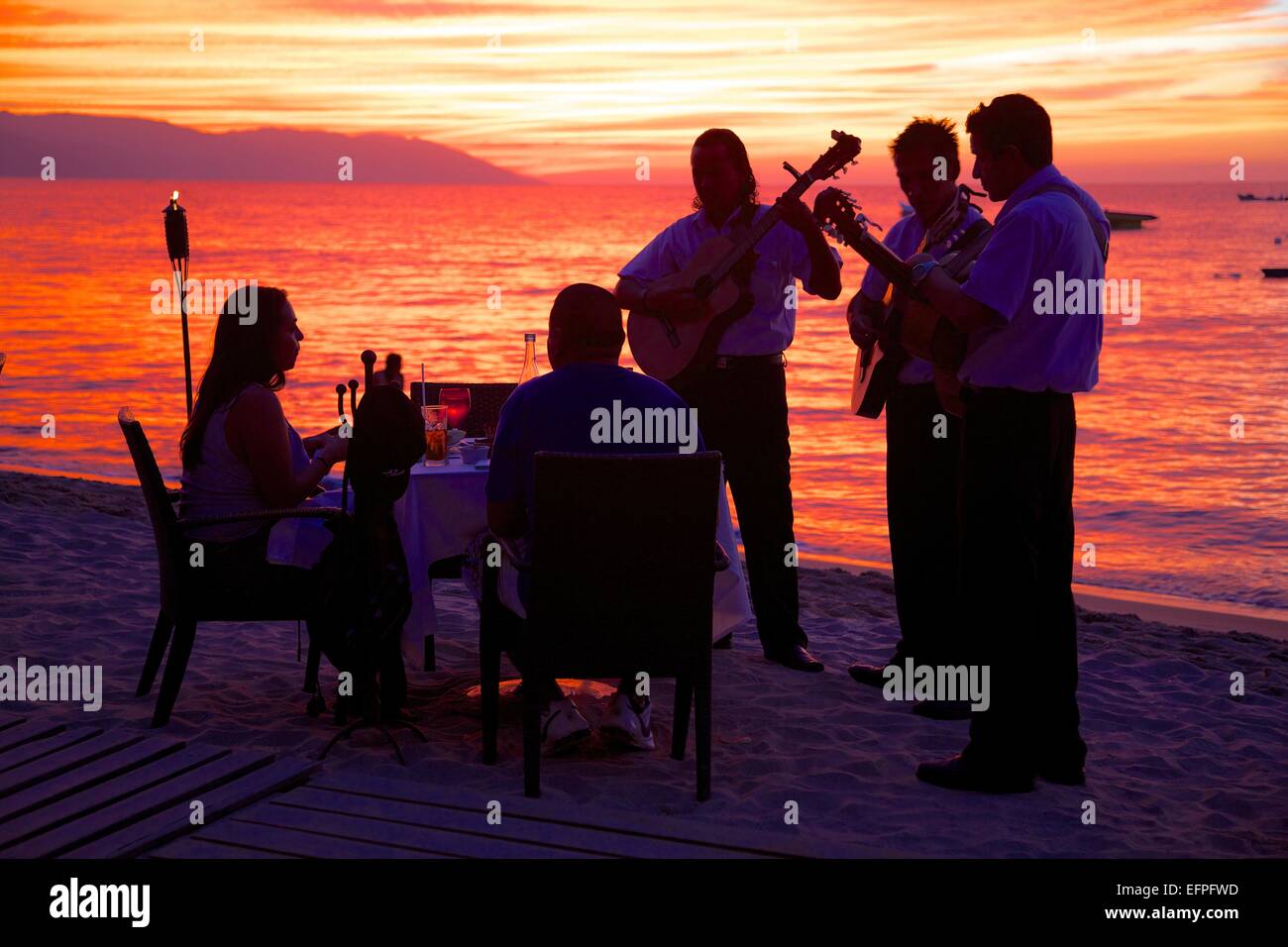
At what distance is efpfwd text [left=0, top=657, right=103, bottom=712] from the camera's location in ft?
16.2

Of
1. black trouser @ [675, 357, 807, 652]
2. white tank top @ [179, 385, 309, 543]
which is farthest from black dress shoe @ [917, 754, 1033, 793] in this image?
white tank top @ [179, 385, 309, 543]

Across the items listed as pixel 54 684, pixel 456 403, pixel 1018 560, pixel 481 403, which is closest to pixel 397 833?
pixel 1018 560

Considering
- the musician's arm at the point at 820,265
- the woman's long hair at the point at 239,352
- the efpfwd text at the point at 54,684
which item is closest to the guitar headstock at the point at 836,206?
the musician's arm at the point at 820,265

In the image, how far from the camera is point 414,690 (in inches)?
204

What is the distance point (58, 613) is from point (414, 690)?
6.81 feet

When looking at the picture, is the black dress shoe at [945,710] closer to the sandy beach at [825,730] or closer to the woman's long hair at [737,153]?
the sandy beach at [825,730]

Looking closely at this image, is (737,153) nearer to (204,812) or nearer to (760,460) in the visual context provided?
(760,460)

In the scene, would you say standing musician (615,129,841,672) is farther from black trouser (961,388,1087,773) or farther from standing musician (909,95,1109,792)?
black trouser (961,388,1087,773)

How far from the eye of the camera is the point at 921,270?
13.3 feet

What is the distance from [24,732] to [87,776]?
0.46m

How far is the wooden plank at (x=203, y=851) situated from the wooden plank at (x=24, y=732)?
891 mm

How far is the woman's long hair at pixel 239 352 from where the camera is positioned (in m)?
4.35

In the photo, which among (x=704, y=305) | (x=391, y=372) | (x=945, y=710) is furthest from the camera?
(x=704, y=305)
